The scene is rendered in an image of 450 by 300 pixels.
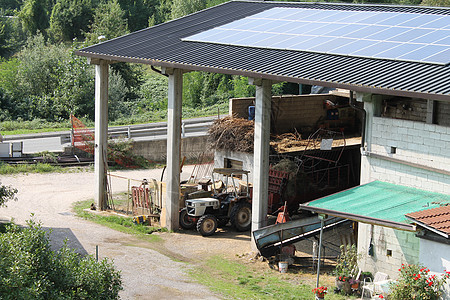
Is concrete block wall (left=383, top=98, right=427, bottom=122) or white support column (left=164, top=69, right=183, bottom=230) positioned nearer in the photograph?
concrete block wall (left=383, top=98, right=427, bottom=122)

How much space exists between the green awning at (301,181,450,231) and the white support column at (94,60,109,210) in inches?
453

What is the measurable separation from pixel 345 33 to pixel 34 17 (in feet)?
204

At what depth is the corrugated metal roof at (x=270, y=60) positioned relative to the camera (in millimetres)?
16189

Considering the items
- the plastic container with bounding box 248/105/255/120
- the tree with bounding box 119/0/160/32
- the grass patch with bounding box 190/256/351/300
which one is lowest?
the grass patch with bounding box 190/256/351/300

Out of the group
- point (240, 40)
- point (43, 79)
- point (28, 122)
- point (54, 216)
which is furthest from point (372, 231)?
point (43, 79)

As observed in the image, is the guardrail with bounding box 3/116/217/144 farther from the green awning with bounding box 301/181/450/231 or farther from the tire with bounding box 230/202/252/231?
the green awning with bounding box 301/181/450/231

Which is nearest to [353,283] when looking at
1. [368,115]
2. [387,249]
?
[387,249]

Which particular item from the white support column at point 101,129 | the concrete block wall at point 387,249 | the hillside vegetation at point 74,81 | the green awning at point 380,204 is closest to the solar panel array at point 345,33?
the green awning at point 380,204

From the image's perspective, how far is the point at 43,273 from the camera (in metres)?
10.3

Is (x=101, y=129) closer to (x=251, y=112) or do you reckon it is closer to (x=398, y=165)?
(x=251, y=112)

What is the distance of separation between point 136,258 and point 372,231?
667cm

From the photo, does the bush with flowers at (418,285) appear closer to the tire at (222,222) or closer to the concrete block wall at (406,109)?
the concrete block wall at (406,109)

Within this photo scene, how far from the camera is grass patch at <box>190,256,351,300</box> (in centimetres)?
1612

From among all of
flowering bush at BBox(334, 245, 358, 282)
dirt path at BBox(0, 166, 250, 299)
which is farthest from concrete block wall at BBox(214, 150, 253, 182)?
flowering bush at BBox(334, 245, 358, 282)
